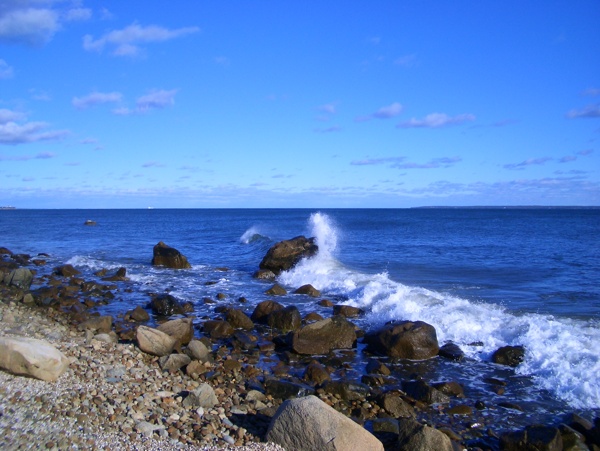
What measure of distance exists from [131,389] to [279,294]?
10.5 meters

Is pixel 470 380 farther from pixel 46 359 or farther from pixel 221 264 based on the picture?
pixel 221 264

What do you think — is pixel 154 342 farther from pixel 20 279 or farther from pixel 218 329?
pixel 20 279

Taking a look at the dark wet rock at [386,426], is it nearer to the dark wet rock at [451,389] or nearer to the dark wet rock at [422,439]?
the dark wet rock at [422,439]

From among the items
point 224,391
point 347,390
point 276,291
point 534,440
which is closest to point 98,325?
point 224,391

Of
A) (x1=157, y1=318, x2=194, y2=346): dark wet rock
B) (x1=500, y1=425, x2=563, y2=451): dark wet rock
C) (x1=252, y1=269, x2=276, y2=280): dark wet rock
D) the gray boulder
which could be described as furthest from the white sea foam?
the gray boulder

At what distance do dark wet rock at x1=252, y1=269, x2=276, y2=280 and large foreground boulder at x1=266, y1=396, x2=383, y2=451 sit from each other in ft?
52.5

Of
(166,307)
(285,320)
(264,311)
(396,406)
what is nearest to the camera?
(396,406)

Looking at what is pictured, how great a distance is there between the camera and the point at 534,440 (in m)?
7.20

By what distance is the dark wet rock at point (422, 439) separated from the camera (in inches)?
268

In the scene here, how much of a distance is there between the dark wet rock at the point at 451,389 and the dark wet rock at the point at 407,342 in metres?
1.90

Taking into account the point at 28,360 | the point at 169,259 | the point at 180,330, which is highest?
the point at 28,360

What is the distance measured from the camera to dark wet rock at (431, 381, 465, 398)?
9.25m

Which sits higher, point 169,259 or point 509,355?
point 169,259

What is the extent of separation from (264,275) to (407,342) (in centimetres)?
1231
